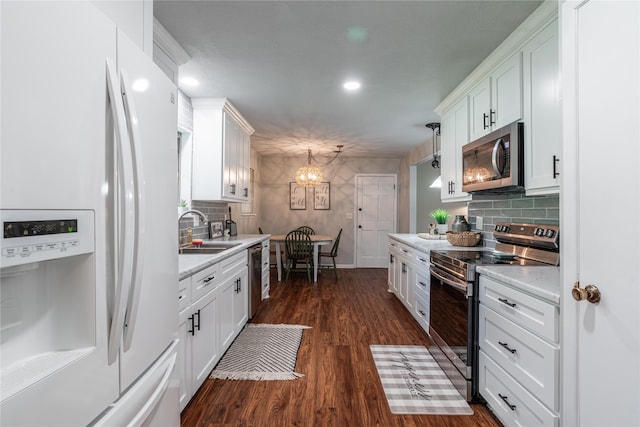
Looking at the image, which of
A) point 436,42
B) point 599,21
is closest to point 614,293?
point 599,21

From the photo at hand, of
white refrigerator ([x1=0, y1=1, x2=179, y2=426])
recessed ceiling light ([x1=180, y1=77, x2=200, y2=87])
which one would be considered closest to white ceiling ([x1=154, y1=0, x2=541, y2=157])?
recessed ceiling light ([x1=180, y1=77, x2=200, y2=87])

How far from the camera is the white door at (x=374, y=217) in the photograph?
645 centimetres

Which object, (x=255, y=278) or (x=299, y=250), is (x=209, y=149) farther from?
(x=299, y=250)

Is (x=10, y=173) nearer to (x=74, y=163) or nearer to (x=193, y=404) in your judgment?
(x=74, y=163)

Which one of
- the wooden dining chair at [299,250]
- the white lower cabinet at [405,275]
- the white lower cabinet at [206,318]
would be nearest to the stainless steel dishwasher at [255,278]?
the white lower cabinet at [206,318]

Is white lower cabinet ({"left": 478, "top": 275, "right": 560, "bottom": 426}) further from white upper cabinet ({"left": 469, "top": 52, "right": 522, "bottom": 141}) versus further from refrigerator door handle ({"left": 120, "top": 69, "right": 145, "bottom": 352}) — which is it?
refrigerator door handle ({"left": 120, "top": 69, "right": 145, "bottom": 352})

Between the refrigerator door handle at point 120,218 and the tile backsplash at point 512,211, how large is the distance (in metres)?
2.38

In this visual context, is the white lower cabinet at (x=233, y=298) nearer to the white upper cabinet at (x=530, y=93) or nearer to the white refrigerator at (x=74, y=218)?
the white refrigerator at (x=74, y=218)

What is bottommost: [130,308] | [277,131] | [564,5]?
[130,308]

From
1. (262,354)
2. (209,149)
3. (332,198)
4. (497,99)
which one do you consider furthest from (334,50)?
(332,198)

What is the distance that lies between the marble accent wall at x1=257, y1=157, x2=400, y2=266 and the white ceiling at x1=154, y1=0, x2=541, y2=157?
2.58m

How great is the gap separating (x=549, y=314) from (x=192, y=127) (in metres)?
3.39

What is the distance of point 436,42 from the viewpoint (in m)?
2.18

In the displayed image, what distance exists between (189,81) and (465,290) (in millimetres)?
2854
